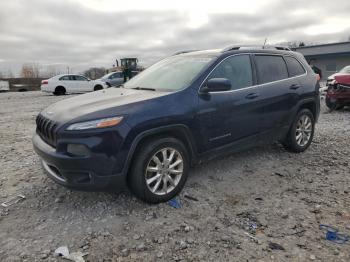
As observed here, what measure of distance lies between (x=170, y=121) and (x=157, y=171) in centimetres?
58

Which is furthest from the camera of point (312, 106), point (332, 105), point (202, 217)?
point (332, 105)

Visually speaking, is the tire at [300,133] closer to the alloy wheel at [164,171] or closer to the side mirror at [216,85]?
the side mirror at [216,85]

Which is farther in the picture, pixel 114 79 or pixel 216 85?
pixel 114 79

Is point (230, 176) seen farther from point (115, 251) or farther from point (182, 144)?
point (115, 251)

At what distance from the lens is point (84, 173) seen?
339cm

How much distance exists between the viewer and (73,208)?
12.5 feet

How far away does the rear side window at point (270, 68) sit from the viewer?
495cm

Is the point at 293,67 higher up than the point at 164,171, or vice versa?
the point at 293,67

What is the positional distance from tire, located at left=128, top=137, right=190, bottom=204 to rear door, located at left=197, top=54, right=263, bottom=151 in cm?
39

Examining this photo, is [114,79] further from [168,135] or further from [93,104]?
[168,135]

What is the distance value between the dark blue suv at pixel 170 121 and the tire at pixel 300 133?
0.12ft

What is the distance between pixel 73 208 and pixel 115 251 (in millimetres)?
1009

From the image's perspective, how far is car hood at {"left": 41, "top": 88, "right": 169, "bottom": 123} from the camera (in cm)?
353

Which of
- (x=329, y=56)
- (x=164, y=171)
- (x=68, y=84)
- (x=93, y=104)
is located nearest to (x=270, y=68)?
(x=164, y=171)
